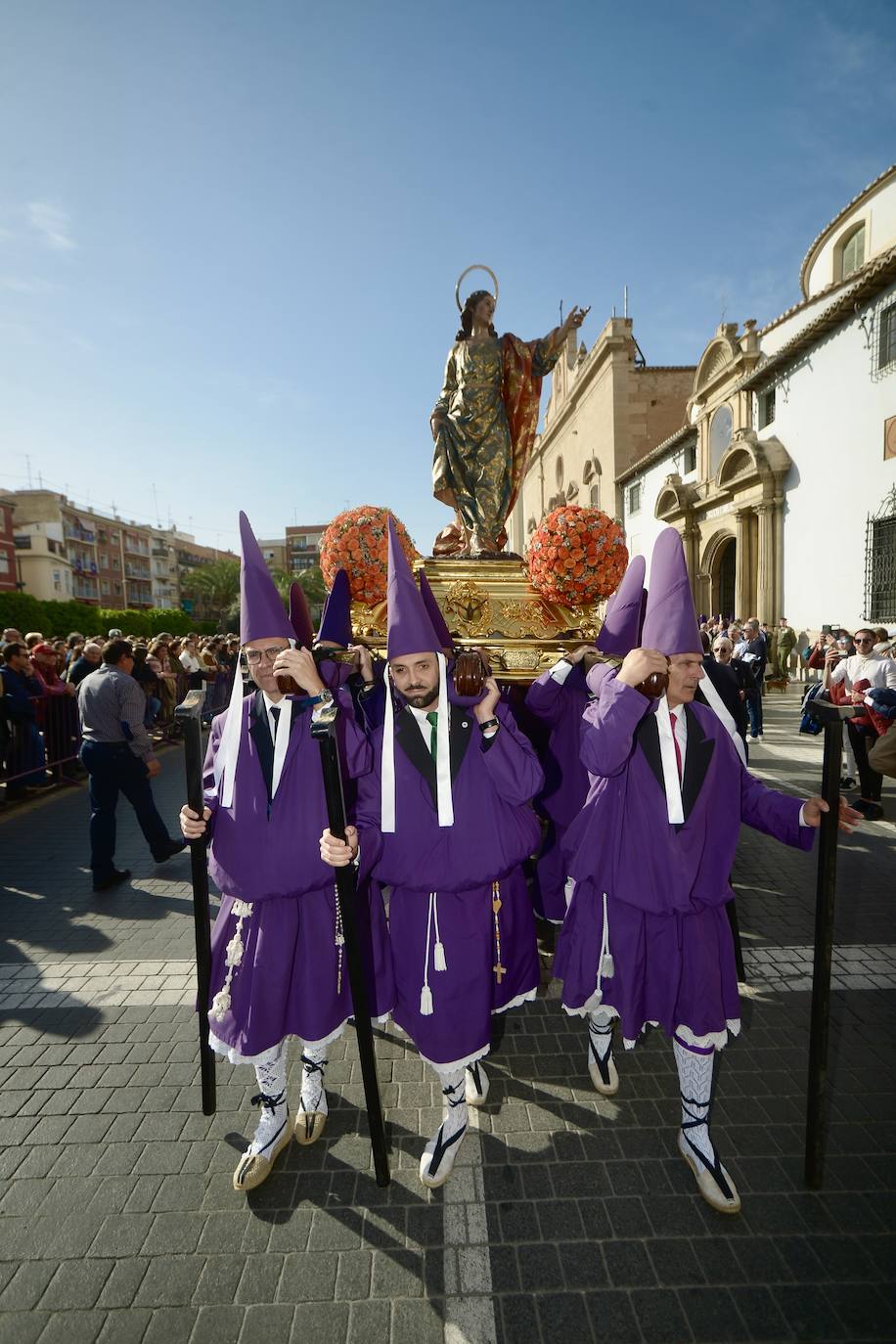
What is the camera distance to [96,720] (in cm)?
580

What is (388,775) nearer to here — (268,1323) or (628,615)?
(628,615)

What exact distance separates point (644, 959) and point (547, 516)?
319 cm

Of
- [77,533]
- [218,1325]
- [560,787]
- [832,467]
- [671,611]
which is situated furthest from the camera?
[77,533]

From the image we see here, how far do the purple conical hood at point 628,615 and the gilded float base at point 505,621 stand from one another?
1553mm

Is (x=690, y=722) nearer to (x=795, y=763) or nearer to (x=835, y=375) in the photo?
(x=795, y=763)

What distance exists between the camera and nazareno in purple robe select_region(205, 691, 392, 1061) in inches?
105

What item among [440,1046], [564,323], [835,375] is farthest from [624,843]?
[835,375]

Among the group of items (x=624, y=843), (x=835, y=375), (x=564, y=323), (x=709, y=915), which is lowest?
(x=709, y=915)

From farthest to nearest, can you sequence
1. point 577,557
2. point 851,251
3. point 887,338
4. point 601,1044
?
point 851,251
point 887,338
point 577,557
point 601,1044

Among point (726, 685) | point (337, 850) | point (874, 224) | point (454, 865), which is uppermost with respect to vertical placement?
point (874, 224)

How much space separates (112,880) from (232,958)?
4.01 meters

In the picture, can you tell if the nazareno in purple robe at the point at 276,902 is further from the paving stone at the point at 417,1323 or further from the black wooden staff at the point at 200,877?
the paving stone at the point at 417,1323

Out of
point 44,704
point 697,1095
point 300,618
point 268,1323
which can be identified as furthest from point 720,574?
point 268,1323

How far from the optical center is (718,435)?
70.4 ft
